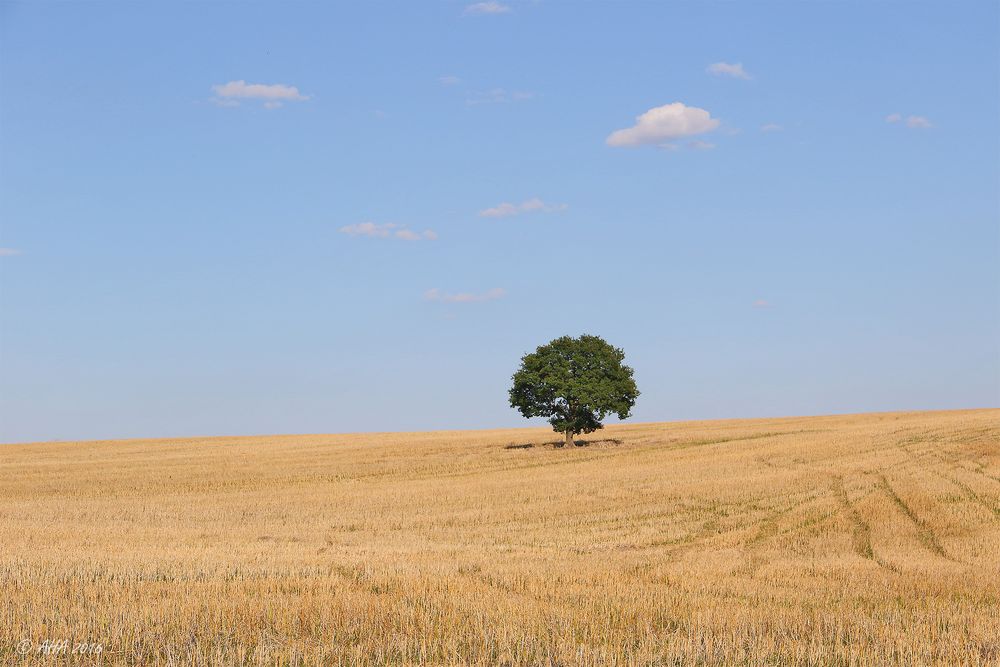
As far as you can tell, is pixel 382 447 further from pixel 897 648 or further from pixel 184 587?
pixel 897 648

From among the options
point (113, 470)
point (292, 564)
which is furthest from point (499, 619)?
point (113, 470)

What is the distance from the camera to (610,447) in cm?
7238

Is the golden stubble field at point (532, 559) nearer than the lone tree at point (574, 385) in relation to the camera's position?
Yes

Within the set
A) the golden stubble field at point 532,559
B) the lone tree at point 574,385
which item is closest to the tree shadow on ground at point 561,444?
the lone tree at point 574,385

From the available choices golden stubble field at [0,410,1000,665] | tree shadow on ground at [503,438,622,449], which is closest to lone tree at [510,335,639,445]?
tree shadow on ground at [503,438,622,449]

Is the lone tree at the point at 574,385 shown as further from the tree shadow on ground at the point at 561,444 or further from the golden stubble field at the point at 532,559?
the golden stubble field at the point at 532,559

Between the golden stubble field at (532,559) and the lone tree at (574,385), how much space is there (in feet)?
41.5

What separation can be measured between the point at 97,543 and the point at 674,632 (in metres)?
19.0

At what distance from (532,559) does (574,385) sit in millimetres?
49605

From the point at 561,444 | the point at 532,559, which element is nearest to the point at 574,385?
the point at 561,444

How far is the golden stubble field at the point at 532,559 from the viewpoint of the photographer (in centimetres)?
1228

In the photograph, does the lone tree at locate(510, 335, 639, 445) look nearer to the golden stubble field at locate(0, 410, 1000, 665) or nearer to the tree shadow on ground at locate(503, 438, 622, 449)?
the tree shadow on ground at locate(503, 438, 622, 449)

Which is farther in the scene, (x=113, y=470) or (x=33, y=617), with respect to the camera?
(x=113, y=470)

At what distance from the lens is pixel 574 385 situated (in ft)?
240
